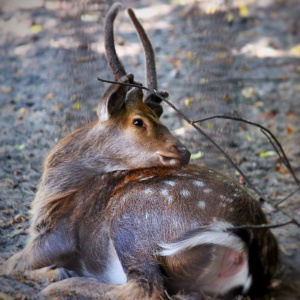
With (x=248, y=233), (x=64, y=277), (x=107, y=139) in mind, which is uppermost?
(x=107, y=139)

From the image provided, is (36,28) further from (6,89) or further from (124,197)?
(124,197)

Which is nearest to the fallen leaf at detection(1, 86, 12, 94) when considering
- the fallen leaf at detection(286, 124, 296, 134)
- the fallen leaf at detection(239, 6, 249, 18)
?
the fallen leaf at detection(286, 124, 296, 134)

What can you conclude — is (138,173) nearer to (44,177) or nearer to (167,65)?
(44,177)

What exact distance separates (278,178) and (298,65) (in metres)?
3.29

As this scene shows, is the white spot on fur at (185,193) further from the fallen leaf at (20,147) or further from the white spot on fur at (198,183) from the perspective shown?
the fallen leaf at (20,147)

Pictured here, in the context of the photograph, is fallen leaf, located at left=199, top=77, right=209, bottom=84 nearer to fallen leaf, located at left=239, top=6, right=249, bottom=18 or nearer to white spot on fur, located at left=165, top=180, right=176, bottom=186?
white spot on fur, located at left=165, top=180, right=176, bottom=186

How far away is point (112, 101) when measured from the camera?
16.4ft

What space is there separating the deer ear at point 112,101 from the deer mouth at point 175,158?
0.49 meters

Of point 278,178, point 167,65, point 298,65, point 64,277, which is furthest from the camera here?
point 298,65

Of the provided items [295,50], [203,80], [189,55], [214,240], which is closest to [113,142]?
[214,240]

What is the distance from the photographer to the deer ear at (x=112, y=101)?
194 inches

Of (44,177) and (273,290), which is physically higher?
(44,177)

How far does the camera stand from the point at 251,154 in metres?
6.76

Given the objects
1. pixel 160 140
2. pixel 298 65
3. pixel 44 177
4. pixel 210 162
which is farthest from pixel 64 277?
pixel 298 65
